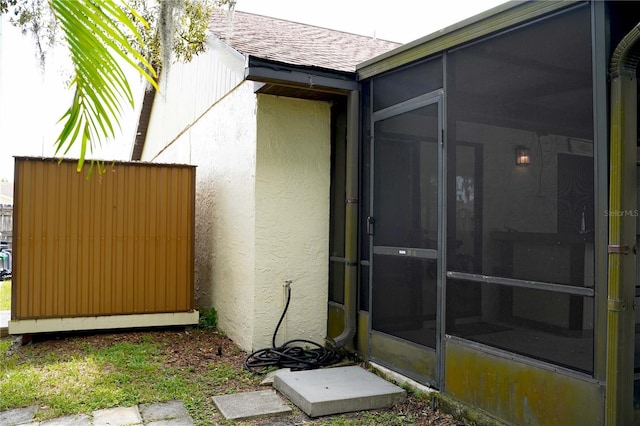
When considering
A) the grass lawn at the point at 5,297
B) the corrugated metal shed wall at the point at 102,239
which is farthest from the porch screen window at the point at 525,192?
the grass lawn at the point at 5,297

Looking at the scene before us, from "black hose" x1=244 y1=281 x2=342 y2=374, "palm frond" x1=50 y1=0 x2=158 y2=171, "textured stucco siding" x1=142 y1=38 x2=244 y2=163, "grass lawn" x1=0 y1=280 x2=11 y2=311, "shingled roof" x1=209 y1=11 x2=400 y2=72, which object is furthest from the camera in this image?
"grass lawn" x1=0 y1=280 x2=11 y2=311

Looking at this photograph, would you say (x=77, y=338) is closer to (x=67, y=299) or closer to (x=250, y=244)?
(x=67, y=299)

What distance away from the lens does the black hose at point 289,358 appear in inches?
179

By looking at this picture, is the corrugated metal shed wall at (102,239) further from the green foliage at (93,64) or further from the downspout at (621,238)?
the downspout at (621,238)

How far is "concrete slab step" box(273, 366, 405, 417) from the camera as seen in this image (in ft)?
11.8

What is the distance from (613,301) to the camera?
8.10 ft

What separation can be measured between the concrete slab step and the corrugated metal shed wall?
2.28 metres

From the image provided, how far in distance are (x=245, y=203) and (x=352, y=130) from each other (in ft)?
4.56

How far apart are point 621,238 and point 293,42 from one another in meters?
4.24

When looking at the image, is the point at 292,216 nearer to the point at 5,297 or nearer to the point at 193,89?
the point at 193,89

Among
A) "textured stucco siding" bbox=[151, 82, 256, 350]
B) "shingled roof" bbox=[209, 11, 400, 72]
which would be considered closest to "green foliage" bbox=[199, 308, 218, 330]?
"textured stucco siding" bbox=[151, 82, 256, 350]

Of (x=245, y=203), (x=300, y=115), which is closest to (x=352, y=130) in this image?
(x=300, y=115)

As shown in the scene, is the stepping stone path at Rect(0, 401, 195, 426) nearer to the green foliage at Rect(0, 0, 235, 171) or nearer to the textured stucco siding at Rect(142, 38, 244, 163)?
the green foliage at Rect(0, 0, 235, 171)

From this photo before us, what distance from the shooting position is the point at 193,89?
774 cm
